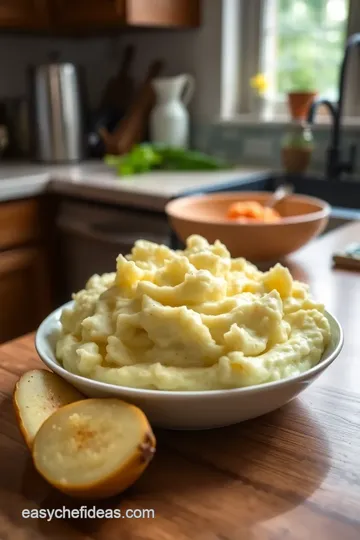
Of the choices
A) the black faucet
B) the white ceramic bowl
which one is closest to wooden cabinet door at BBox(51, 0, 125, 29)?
the black faucet

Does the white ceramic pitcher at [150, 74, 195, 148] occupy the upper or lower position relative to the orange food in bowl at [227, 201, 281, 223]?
upper

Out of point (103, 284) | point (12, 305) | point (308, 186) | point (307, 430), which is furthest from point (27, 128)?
point (307, 430)

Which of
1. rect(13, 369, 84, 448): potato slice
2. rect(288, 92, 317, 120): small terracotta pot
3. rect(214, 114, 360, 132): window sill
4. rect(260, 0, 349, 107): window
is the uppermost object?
rect(260, 0, 349, 107): window

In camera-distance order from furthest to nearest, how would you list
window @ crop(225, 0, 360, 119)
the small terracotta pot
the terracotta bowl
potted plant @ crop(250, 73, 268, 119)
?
potted plant @ crop(250, 73, 268, 119) → window @ crop(225, 0, 360, 119) → the small terracotta pot → the terracotta bowl

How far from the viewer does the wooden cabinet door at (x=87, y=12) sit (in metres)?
2.11

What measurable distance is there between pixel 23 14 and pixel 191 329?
205 centimetres

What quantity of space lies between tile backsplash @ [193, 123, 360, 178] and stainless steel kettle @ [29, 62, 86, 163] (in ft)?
1.69

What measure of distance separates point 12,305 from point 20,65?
116 cm

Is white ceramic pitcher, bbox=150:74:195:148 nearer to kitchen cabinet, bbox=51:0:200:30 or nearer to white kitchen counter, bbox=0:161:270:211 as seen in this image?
kitchen cabinet, bbox=51:0:200:30

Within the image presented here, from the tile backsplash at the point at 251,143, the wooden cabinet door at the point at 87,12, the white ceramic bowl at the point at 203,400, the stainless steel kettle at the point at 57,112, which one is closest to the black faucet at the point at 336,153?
the tile backsplash at the point at 251,143

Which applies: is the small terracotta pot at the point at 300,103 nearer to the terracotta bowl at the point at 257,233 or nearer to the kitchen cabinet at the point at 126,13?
the kitchen cabinet at the point at 126,13

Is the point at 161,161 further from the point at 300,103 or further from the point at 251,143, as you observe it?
the point at 300,103

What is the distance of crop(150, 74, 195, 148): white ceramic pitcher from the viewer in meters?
2.30

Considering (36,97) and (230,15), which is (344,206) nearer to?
(230,15)
